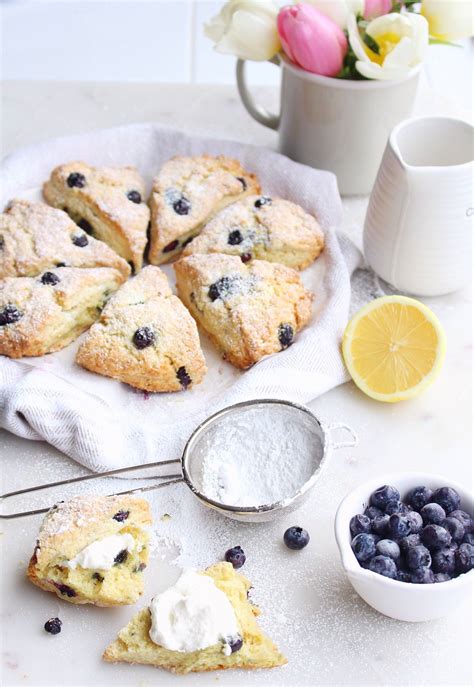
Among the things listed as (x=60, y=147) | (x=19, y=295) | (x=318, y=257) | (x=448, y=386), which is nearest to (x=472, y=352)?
(x=448, y=386)

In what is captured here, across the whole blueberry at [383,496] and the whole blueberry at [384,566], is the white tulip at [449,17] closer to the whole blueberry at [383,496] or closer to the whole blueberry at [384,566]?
the whole blueberry at [383,496]

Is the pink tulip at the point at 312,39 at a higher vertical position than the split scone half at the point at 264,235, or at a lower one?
higher

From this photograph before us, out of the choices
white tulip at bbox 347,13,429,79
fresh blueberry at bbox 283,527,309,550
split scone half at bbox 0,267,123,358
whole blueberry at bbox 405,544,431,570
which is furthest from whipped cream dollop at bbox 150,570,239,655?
white tulip at bbox 347,13,429,79

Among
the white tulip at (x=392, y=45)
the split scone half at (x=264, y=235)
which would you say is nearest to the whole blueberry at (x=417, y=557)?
the split scone half at (x=264, y=235)

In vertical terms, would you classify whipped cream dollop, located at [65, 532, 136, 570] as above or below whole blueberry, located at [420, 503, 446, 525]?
below

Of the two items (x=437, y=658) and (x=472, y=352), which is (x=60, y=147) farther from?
(x=437, y=658)

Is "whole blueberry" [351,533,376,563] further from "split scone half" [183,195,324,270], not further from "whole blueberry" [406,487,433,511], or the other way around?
"split scone half" [183,195,324,270]
